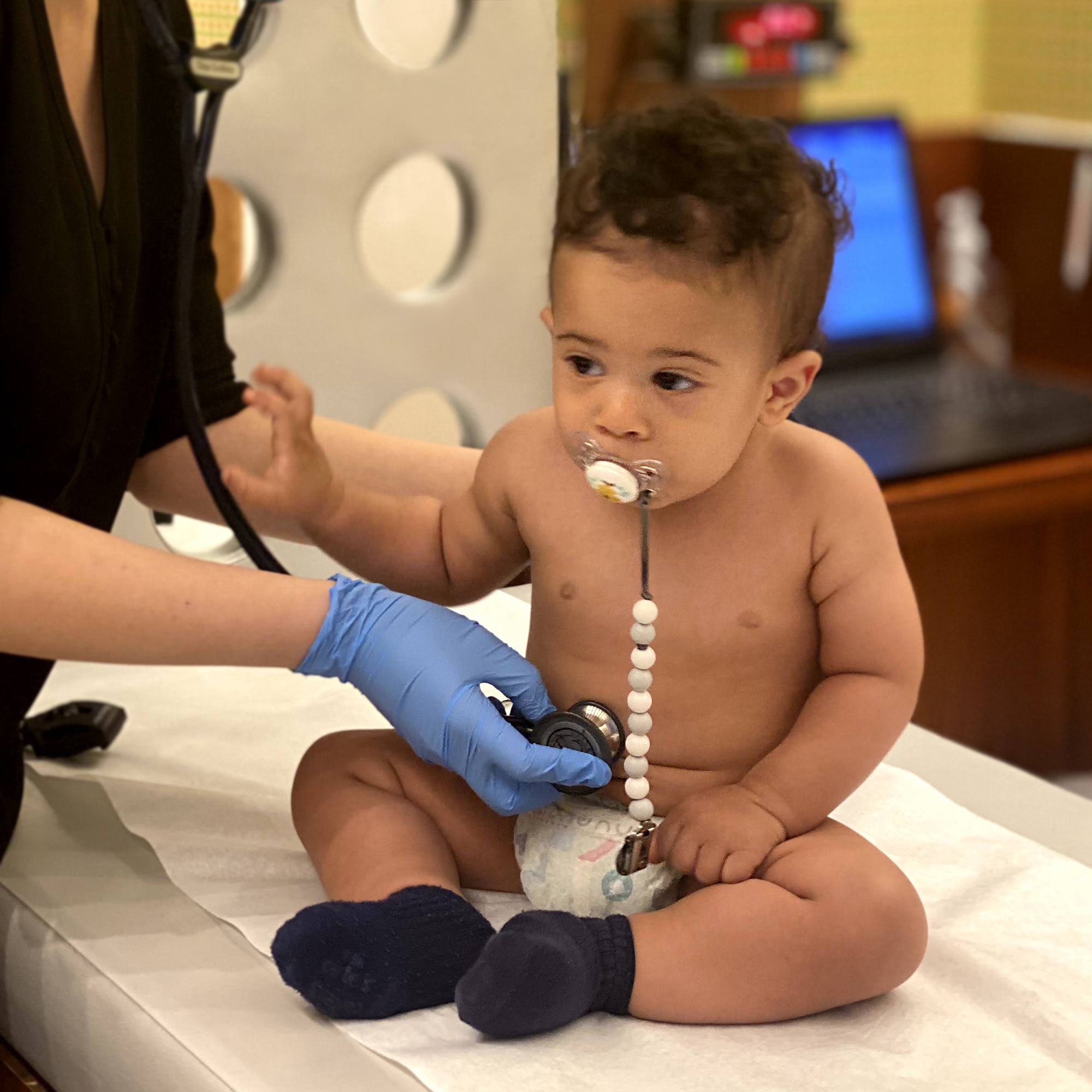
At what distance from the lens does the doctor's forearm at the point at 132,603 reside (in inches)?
29.5

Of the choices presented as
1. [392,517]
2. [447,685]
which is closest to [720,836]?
[447,685]

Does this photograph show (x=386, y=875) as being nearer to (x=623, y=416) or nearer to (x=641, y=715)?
(x=641, y=715)

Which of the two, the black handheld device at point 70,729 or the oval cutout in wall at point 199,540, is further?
the oval cutout in wall at point 199,540

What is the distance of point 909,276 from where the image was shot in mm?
2223

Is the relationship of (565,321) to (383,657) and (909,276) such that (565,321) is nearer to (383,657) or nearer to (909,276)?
(383,657)

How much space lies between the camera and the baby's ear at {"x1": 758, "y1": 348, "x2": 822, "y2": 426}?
73 centimetres

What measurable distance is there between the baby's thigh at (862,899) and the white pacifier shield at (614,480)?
189 millimetres

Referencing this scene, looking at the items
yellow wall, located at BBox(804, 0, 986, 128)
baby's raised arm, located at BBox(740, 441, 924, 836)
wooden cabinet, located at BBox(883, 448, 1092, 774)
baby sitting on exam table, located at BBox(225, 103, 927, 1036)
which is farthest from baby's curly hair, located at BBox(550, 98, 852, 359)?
yellow wall, located at BBox(804, 0, 986, 128)

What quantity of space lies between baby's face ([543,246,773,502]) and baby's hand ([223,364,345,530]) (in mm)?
168

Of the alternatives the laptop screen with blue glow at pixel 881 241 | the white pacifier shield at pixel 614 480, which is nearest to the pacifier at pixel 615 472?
the white pacifier shield at pixel 614 480

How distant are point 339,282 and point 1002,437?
1.03 metres

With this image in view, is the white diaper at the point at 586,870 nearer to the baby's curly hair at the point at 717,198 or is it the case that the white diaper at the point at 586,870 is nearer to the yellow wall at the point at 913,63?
the baby's curly hair at the point at 717,198

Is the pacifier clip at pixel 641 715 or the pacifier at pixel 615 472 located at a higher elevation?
the pacifier at pixel 615 472

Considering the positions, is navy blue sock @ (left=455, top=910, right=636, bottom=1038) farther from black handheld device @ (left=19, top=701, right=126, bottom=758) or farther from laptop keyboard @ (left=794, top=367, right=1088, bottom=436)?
laptop keyboard @ (left=794, top=367, right=1088, bottom=436)
